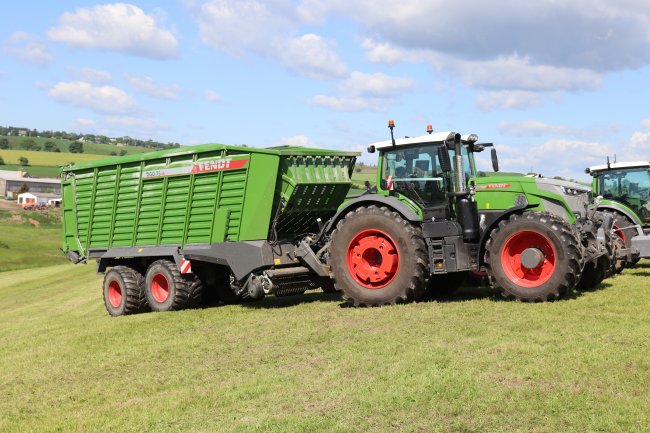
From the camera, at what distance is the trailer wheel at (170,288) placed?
13508mm

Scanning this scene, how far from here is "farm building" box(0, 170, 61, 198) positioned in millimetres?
111000

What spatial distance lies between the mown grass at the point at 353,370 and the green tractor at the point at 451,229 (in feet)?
1.50

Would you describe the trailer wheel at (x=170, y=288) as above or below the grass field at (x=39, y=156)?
below

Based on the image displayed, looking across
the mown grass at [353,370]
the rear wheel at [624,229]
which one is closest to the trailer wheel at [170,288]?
the mown grass at [353,370]

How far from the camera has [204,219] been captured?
1314cm

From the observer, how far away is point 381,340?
8.65m

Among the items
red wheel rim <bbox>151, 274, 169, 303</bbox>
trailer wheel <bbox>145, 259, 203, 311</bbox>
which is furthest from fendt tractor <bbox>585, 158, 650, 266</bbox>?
red wheel rim <bbox>151, 274, 169, 303</bbox>

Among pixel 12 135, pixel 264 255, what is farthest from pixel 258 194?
pixel 12 135

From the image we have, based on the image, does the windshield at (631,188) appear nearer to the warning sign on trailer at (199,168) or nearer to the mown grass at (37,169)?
the warning sign on trailer at (199,168)

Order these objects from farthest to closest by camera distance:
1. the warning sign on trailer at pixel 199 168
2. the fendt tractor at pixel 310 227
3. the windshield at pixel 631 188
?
the windshield at pixel 631 188 → the warning sign on trailer at pixel 199 168 → the fendt tractor at pixel 310 227

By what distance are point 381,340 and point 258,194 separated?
14.8ft

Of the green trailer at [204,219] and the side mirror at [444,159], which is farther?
the green trailer at [204,219]

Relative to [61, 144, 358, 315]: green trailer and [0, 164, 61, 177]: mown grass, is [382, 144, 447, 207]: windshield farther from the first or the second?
[0, 164, 61, 177]: mown grass

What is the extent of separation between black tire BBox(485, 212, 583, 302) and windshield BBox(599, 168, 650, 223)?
25.2 ft
